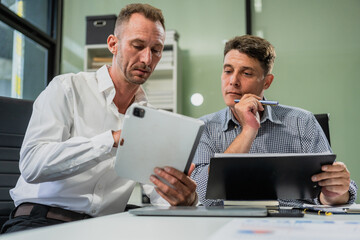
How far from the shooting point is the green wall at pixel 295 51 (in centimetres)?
346

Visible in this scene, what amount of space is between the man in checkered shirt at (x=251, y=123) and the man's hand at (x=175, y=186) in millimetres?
355

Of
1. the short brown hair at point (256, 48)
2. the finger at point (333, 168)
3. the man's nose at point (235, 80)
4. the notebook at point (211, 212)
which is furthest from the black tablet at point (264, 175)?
the short brown hair at point (256, 48)

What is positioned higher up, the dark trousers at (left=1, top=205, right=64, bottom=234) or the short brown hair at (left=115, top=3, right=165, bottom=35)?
the short brown hair at (left=115, top=3, right=165, bottom=35)

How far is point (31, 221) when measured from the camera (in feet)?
4.16

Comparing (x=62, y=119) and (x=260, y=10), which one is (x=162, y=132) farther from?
(x=260, y=10)

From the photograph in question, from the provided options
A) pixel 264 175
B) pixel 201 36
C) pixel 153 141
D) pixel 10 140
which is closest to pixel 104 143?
pixel 153 141

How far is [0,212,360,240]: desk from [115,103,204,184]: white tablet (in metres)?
0.22

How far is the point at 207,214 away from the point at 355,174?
2790mm

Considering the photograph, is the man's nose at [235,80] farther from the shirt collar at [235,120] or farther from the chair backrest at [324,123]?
the chair backrest at [324,123]

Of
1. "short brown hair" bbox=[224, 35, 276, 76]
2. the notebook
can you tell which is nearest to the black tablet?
the notebook

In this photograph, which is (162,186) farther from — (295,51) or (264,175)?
(295,51)

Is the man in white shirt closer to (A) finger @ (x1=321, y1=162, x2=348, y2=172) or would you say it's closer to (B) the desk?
(B) the desk

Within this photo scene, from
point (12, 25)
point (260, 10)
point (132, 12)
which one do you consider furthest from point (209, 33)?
point (132, 12)

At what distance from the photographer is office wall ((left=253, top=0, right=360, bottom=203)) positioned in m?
3.45
